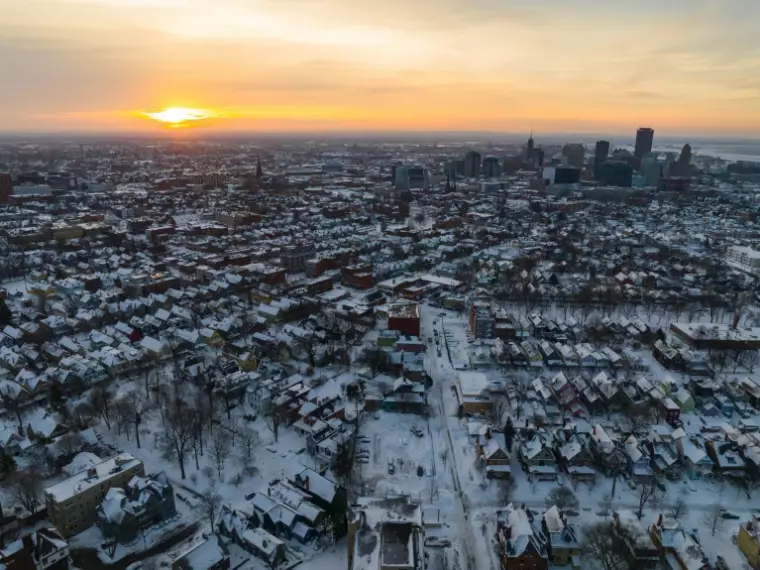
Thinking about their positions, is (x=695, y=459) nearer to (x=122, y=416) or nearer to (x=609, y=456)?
(x=609, y=456)

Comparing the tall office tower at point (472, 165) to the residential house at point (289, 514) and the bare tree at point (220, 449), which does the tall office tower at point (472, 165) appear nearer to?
the bare tree at point (220, 449)

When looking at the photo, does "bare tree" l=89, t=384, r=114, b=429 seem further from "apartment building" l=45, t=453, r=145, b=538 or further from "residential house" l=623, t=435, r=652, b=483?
"residential house" l=623, t=435, r=652, b=483

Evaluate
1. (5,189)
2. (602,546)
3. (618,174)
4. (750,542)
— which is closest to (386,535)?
(602,546)

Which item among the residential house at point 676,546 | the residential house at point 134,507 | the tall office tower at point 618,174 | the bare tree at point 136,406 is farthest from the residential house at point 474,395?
the tall office tower at point 618,174

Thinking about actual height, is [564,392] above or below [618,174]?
below

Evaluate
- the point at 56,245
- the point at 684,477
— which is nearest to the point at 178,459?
the point at 684,477
